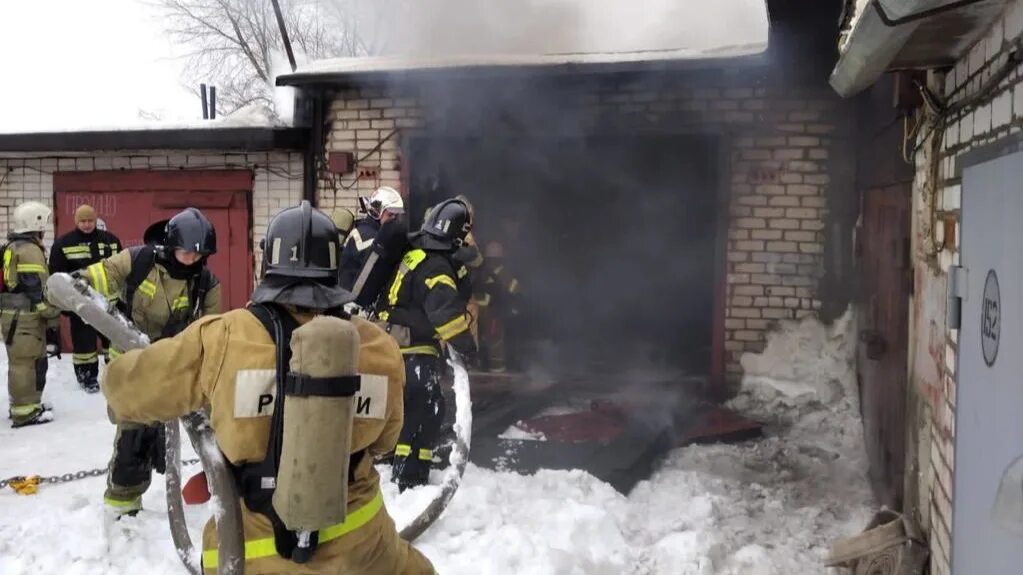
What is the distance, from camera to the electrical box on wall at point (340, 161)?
786 centimetres

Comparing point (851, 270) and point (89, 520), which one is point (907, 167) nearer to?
point (851, 270)

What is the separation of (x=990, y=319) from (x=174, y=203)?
27.4ft

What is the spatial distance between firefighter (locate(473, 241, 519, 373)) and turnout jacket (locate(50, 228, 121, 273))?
11.5ft

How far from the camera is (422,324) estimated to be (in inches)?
201

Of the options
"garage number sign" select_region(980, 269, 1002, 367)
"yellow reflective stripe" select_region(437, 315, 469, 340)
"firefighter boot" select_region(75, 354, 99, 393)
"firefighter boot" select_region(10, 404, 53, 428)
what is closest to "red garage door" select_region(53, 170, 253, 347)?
"firefighter boot" select_region(75, 354, 99, 393)

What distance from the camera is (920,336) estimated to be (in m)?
4.11

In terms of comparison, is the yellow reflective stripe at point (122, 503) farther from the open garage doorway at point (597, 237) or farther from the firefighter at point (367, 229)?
the open garage doorway at point (597, 237)

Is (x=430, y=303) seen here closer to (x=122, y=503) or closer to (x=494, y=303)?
(x=122, y=503)

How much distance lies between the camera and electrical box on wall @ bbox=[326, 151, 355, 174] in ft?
25.8

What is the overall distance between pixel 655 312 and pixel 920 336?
523 centimetres

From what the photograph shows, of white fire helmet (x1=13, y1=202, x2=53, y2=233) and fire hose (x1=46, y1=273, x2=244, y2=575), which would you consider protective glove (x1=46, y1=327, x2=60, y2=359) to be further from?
fire hose (x1=46, y1=273, x2=244, y2=575)

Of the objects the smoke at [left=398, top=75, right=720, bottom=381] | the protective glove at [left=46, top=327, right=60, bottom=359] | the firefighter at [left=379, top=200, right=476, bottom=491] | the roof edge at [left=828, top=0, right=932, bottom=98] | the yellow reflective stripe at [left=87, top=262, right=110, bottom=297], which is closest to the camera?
the roof edge at [left=828, top=0, right=932, bottom=98]

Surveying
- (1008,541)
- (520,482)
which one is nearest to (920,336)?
(1008,541)

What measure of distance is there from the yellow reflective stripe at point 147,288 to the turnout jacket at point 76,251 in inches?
129
